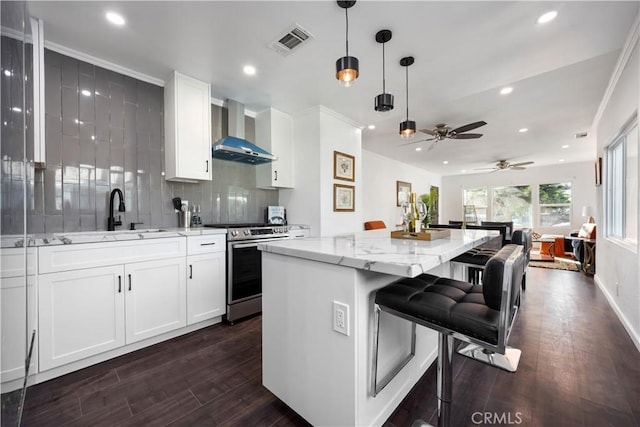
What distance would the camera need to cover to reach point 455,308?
1031mm

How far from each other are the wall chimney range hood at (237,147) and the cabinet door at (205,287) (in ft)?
3.75

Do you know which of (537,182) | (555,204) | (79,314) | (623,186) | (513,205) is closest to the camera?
(79,314)

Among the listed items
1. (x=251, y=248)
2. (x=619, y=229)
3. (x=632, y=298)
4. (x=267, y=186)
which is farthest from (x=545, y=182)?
(x=251, y=248)

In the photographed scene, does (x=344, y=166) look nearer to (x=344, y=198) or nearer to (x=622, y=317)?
(x=344, y=198)

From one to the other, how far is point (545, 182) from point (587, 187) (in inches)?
37.5

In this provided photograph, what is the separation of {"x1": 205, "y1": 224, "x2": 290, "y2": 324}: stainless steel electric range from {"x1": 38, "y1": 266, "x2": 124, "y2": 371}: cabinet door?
0.88m

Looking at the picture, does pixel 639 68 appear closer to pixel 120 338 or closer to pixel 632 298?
pixel 632 298

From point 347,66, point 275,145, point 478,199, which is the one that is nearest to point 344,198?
point 275,145

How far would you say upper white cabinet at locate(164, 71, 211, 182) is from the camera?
263cm

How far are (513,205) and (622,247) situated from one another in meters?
7.20

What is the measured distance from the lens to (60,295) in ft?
5.73

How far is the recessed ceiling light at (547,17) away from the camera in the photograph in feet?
6.07

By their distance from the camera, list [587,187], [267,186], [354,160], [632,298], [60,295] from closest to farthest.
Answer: [60,295] < [632,298] < [267,186] < [354,160] < [587,187]

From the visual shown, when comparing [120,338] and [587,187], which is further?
[587,187]
